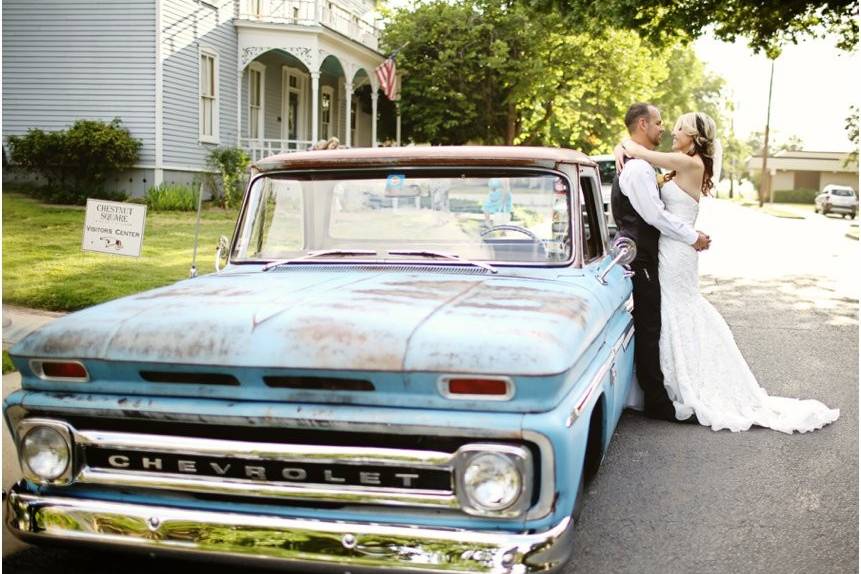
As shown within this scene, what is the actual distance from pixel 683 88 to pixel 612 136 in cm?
2298

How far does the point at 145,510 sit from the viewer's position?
2885mm

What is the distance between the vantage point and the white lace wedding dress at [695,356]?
226 inches

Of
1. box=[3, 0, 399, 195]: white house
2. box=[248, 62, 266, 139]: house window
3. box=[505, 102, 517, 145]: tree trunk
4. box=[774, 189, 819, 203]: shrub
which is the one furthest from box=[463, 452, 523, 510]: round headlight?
box=[774, 189, 819, 203]: shrub

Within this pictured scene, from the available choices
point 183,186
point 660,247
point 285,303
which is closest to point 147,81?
point 183,186

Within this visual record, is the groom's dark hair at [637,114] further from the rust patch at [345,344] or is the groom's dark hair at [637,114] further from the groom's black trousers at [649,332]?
the rust patch at [345,344]

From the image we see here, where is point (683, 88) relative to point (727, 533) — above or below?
above

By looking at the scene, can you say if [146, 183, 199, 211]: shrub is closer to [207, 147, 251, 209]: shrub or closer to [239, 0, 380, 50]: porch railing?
[207, 147, 251, 209]: shrub

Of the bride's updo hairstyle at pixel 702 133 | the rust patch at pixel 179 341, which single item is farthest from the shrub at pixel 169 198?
the rust patch at pixel 179 341

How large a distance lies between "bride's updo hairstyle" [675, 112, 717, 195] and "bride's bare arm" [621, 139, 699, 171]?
0.12 meters

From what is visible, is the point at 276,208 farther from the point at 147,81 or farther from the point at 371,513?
the point at 147,81

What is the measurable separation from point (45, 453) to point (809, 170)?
86051 millimetres

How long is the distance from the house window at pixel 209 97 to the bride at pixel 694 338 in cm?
1622

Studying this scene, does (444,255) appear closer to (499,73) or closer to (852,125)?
(852,125)

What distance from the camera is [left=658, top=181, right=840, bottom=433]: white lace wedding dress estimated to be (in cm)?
574
